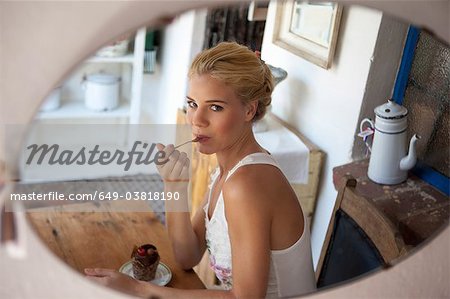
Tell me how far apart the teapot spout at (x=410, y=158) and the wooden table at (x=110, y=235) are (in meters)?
0.27

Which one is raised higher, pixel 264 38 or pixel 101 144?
pixel 264 38

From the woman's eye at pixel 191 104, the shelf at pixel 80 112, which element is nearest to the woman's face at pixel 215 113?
the woman's eye at pixel 191 104

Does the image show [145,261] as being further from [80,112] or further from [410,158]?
[410,158]

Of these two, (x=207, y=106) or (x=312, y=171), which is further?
(x=312, y=171)

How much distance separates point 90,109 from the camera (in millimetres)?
635

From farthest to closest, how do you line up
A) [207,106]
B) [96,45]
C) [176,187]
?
[176,187], [207,106], [96,45]

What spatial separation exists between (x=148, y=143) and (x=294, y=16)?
21 centimetres

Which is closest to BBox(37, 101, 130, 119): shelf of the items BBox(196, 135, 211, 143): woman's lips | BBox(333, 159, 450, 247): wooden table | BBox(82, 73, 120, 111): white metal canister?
BBox(82, 73, 120, 111): white metal canister

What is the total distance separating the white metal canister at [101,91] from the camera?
55 cm

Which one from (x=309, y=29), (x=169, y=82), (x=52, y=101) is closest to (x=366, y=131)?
(x=309, y=29)

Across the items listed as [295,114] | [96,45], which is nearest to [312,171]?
[295,114]

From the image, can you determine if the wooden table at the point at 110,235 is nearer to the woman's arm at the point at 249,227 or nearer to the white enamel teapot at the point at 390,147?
the woman's arm at the point at 249,227

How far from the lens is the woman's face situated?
21.0 inches

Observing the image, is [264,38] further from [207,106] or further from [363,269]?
[363,269]
